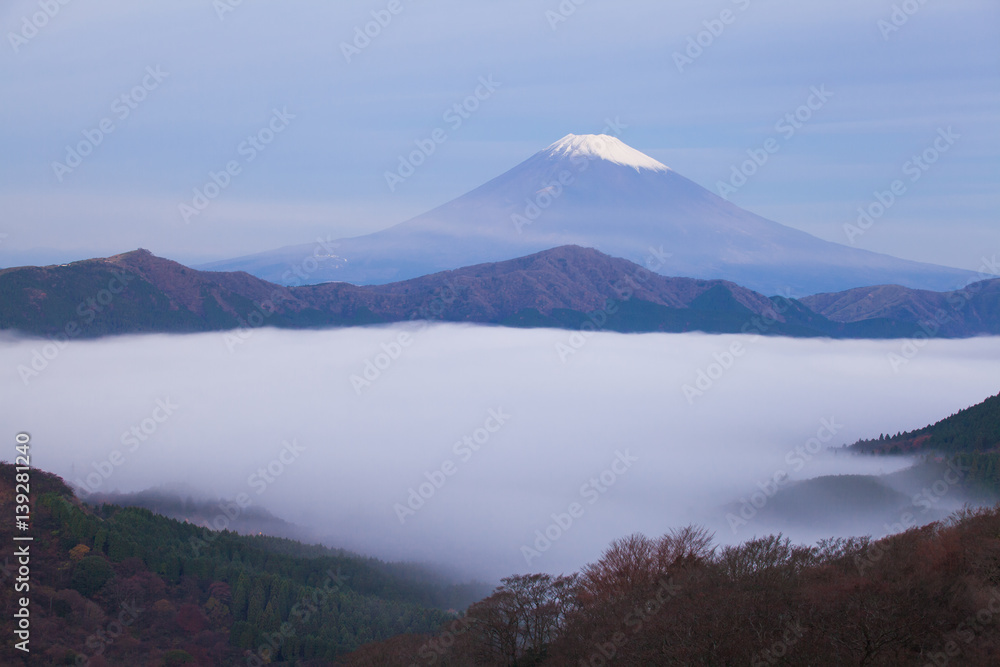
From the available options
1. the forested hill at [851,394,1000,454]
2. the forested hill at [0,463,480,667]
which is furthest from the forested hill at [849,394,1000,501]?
the forested hill at [0,463,480,667]

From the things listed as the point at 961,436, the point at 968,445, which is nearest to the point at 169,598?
the point at 968,445

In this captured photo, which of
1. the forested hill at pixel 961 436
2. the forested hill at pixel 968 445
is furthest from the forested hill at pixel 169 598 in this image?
the forested hill at pixel 961 436

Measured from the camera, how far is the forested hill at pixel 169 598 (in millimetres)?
60031

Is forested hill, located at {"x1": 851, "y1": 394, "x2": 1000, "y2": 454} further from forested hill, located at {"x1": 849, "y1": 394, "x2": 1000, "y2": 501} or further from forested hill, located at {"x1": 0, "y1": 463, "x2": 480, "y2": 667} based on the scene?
forested hill, located at {"x1": 0, "y1": 463, "x2": 480, "y2": 667}

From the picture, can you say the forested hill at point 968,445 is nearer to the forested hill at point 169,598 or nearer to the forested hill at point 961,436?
the forested hill at point 961,436

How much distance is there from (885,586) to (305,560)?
74.6m

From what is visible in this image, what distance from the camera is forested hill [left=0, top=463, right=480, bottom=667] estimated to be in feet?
197

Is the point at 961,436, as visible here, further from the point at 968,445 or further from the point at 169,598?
the point at 169,598

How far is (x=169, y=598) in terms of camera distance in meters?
73.2

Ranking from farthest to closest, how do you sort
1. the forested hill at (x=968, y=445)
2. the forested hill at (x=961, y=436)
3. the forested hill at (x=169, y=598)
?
the forested hill at (x=961, y=436) → the forested hill at (x=968, y=445) → the forested hill at (x=169, y=598)

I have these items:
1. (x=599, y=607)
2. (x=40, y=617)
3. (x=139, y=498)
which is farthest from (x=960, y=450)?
(x=139, y=498)

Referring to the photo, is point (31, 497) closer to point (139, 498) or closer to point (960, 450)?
point (139, 498)

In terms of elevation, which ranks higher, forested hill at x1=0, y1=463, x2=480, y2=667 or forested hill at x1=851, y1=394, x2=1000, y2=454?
forested hill at x1=851, y1=394, x2=1000, y2=454

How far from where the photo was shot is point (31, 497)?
253 feet
